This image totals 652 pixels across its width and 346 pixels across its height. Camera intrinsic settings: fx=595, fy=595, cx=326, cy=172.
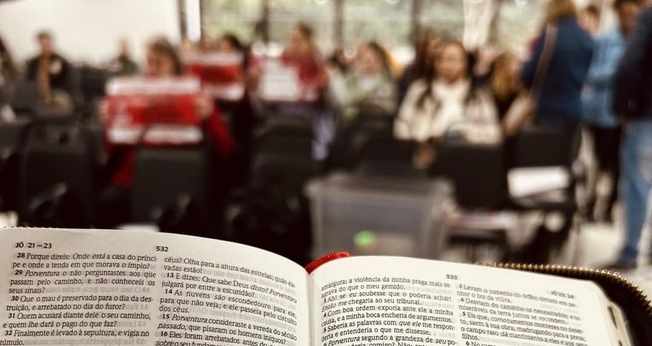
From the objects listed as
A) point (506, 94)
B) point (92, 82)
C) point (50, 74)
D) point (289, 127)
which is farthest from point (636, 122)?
point (92, 82)

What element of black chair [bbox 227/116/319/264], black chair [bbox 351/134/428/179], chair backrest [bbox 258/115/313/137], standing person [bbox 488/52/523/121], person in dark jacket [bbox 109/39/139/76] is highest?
person in dark jacket [bbox 109/39/139/76]

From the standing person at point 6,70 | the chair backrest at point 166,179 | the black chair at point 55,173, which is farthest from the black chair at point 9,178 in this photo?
the standing person at point 6,70

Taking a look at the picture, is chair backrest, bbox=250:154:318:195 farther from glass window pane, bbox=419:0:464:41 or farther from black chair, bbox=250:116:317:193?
glass window pane, bbox=419:0:464:41

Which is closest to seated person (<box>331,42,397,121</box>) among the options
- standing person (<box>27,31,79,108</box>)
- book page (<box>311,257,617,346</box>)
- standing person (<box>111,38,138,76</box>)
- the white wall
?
standing person (<box>27,31,79,108</box>)

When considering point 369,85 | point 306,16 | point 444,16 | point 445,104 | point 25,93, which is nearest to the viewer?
point 445,104

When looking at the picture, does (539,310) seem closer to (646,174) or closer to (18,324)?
(18,324)

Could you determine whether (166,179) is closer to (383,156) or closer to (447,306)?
(383,156)

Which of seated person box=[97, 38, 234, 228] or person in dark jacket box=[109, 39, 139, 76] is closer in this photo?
seated person box=[97, 38, 234, 228]

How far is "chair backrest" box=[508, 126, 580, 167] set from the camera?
3.13 meters

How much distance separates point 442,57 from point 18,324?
3.12 metres

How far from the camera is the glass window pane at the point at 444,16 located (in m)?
9.08

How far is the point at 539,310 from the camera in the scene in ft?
2.33

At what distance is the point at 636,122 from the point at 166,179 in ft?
7.16

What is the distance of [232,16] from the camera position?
402 inches
